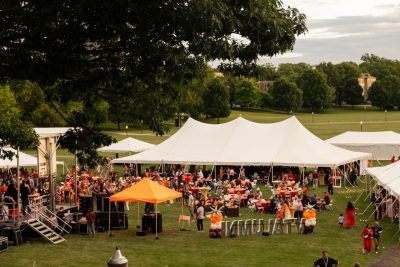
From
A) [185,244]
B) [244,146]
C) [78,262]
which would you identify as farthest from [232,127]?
[78,262]

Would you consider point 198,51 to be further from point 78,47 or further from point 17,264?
point 17,264

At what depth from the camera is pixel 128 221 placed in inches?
1051

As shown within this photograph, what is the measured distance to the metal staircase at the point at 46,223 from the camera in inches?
889

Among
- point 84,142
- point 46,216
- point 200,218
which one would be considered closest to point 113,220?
point 46,216

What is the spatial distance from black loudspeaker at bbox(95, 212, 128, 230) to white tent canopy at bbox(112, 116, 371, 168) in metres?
12.2

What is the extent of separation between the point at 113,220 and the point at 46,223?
2.45 meters

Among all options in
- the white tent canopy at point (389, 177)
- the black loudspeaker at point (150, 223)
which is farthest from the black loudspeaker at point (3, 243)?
the white tent canopy at point (389, 177)

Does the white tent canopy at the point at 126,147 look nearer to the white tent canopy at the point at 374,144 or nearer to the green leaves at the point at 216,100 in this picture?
the white tent canopy at the point at 374,144

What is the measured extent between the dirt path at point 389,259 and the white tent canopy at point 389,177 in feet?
7.79

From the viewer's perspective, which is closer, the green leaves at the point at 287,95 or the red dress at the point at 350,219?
the red dress at the point at 350,219

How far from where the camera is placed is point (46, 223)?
A: 2383 cm

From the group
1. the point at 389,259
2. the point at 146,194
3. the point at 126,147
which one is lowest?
the point at 389,259

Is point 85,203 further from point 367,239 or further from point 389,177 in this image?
point 389,177

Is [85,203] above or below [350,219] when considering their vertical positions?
above
